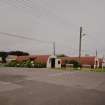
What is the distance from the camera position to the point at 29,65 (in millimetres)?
47625

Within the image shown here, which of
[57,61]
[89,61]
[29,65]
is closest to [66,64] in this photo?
[57,61]

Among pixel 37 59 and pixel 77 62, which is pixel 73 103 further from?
pixel 37 59

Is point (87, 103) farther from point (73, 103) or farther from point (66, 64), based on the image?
point (66, 64)

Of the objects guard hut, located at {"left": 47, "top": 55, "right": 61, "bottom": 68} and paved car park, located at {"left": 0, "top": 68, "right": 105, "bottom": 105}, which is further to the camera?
guard hut, located at {"left": 47, "top": 55, "right": 61, "bottom": 68}

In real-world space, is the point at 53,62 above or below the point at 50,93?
above

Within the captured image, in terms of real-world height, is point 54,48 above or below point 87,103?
above

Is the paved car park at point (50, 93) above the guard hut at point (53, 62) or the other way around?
the other way around

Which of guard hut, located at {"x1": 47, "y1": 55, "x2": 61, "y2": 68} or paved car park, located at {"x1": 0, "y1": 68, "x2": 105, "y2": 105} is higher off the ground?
guard hut, located at {"x1": 47, "y1": 55, "x2": 61, "y2": 68}

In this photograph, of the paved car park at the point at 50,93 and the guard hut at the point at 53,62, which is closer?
Answer: the paved car park at the point at 50,93

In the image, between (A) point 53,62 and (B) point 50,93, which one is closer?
(B) point 50,93

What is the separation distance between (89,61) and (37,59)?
48.0 feet

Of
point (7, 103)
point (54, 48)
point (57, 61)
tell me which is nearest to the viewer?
point (7, 103)

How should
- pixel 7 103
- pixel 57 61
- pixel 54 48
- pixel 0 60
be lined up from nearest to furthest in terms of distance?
pixel 7 103 < pixel 57 61 < pixel 54 48 < pixel 0 60

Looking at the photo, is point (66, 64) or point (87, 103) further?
point (66, 64)
